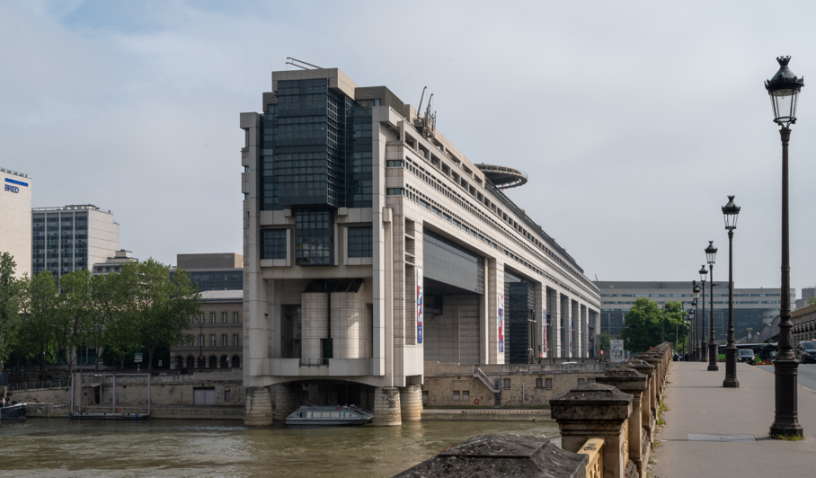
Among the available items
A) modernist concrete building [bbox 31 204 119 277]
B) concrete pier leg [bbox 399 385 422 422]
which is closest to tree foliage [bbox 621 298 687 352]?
concrete pier leg [bbox 399 385 422 422]

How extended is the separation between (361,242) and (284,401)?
16.2 meters

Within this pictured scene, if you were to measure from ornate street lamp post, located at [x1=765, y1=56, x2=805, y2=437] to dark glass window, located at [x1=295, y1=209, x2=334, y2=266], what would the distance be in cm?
5414

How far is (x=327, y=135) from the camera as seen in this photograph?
71.2m

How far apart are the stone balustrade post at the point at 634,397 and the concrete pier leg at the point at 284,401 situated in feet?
212

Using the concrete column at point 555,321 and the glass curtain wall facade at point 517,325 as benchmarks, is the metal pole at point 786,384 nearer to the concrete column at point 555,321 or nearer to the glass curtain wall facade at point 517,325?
the glass curtain wall facade at point 517,325

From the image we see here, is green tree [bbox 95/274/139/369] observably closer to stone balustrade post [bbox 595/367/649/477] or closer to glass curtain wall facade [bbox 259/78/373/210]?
glass curtain wall facade [bbox 259/78/373/210]

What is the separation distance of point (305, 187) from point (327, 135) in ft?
15.5

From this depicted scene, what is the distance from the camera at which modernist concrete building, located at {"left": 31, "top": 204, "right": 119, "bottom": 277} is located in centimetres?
19438

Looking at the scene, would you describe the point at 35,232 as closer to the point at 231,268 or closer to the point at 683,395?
the point at 231,268

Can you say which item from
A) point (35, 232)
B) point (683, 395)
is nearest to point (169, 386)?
point (683, 395)

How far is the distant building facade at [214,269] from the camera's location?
579ft

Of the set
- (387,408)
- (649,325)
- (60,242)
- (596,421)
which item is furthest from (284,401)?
(60,242)

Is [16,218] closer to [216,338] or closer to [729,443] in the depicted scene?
[216,338]

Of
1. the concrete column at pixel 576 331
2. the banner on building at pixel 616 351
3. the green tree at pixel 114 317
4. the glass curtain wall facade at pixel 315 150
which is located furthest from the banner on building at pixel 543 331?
the glass curtain wall facade at pixel 315 150
